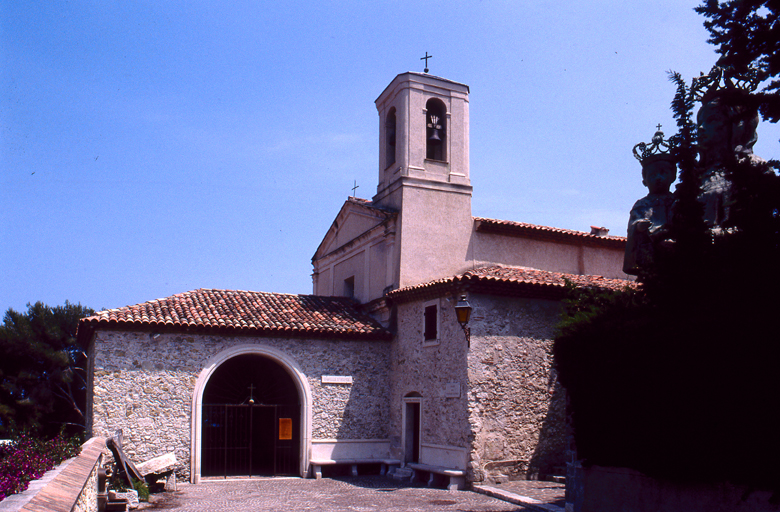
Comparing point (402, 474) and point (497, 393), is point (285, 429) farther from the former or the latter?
point (497, 393)

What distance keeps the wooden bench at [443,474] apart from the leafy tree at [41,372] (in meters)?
23.2

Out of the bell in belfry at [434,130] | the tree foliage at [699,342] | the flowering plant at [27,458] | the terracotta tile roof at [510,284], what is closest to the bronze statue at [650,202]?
the terracotta tile roof at [510,284]

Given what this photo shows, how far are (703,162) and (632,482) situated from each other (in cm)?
555

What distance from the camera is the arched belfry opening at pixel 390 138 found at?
19672 mm

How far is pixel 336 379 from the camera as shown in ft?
55.0

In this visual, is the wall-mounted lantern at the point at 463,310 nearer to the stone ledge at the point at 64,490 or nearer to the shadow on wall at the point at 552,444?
the shadow on wall at the point at 552,444

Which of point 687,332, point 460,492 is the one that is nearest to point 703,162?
point 687,332

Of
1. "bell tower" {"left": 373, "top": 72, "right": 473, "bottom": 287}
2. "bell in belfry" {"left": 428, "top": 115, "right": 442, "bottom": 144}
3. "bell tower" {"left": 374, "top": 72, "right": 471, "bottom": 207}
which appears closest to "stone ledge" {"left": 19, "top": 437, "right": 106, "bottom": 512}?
"bell tower" {"left": 373, "top": 72, "right": 473, "bottom": 287}

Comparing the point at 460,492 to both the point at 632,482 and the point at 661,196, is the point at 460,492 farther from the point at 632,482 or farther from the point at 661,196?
the point at 661,196

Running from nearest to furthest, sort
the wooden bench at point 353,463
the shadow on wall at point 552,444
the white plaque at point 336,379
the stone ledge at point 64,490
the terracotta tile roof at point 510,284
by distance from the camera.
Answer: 1. the stone ledge at point 64,490
2. the terracotta tile roof at point 510,284
3. the shadow on wall at point 552,444
4. the wooden bench at point 353,463
5. the white plaque at point 336,379

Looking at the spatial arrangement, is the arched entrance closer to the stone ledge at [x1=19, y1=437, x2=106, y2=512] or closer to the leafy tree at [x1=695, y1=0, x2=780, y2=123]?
the stone ledge at [x1=19, y1=437, x2=106, y2=512]

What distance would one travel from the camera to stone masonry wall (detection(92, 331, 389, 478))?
47.9 feet

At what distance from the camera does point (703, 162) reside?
11016 mm

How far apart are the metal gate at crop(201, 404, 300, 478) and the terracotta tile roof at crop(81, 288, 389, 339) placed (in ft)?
6.70
